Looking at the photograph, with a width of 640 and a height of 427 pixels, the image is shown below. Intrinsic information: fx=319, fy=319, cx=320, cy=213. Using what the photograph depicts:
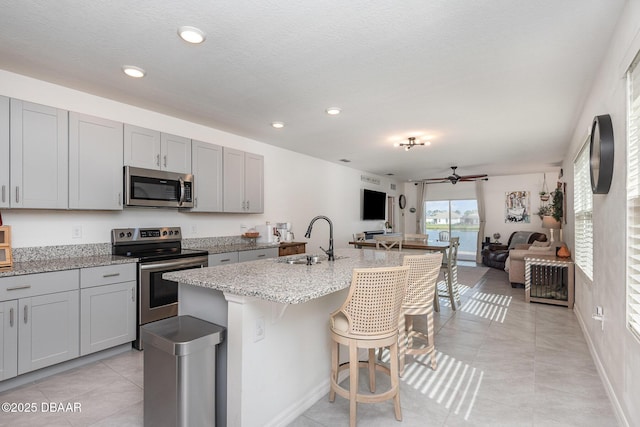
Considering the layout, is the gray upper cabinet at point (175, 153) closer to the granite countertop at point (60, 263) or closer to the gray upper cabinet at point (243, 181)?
the gray upper cabinet at point (243, 181)

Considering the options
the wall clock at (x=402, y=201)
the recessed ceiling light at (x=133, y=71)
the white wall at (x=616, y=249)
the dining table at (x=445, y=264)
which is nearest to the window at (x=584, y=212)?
the white wall at (x=616, y=249)

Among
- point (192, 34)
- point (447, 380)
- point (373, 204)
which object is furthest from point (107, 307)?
point (373, 204)

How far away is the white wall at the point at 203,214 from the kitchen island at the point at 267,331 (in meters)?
1.84

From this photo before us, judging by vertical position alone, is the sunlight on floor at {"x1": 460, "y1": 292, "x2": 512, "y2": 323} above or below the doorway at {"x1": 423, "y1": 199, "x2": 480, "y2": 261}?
below

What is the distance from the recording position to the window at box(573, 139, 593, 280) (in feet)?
10.8

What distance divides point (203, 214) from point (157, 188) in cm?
85

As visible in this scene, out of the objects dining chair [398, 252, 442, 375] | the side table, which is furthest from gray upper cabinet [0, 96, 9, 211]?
the side table

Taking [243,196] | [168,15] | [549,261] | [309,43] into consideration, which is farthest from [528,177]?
[168,15]

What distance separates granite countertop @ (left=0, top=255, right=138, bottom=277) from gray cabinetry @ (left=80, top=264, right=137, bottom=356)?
5 centimetres

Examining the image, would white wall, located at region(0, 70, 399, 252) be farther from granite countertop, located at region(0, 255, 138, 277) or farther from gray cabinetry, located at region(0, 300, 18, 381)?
gray cabinetry, located at region(0, 300, 18, 381)

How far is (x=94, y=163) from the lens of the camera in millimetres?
3027

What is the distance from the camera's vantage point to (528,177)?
340 inches

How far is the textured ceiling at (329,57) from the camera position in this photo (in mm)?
1895

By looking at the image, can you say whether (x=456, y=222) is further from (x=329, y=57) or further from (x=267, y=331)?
(x=267, y=331)
